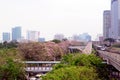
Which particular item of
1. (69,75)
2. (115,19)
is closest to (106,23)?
(115,19)

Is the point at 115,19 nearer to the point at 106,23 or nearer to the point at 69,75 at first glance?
the point at 106,23

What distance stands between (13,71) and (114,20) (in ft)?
390

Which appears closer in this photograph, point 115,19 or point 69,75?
point 69,75

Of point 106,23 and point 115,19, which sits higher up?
point 115,19

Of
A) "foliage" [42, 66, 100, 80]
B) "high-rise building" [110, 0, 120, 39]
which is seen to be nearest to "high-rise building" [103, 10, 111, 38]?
"high-rise building" [110, 0, 120, 39]

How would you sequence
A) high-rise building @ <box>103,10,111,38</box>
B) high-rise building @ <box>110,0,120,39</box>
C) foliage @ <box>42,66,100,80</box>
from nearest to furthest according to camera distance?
foliage @ <box>42,66,100,80</box> < high-rise building @ <box>110,0,120,39</box> < high-rise building @ <box>103,10,111,38</box>

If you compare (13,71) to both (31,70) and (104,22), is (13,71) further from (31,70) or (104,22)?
(104,22)

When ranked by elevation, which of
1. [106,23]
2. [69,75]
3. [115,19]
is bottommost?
[69,75]

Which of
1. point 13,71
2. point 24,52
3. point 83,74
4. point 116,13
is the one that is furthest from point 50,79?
point 116,13

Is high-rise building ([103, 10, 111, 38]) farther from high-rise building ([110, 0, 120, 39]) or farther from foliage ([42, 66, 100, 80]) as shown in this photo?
foliage ([42, 66, 100, 80])

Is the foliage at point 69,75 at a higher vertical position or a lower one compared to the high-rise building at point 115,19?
lower

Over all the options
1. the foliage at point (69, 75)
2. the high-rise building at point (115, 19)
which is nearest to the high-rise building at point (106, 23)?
the high-rise building at point (115, 19)

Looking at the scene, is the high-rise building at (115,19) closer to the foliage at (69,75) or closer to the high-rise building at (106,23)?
the high-rise building at (106,23)

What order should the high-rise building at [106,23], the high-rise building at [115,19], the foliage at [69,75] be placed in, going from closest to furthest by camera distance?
the foliage at [69,75] < the high-rise building at [115,19] < the high-rise building at [106,23]
